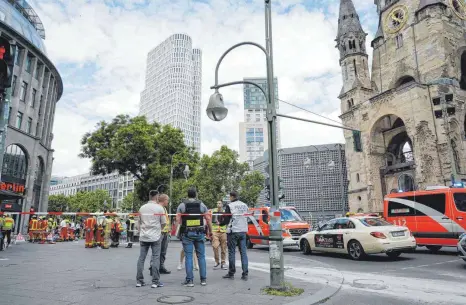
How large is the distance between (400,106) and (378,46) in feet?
42.5

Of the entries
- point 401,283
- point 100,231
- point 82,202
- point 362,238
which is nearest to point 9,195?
point 100,231

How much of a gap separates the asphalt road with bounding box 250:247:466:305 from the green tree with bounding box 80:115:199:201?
21761 millimetres

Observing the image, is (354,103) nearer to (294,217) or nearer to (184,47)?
(294,217)

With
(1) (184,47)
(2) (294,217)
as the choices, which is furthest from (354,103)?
(1) (184,47)

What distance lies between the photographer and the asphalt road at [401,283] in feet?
18.6

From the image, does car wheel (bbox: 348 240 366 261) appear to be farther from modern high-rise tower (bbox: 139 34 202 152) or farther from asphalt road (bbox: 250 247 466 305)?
modern high-rise tower (bbox: 139 34 202 152)

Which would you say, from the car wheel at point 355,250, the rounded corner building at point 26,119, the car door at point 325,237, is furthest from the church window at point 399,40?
the rounded corner building at point 26,119

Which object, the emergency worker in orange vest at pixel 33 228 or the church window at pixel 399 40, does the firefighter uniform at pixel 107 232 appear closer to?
the emergency worker in orange vest at pixel 33 228

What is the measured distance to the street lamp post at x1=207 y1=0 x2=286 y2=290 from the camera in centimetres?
615

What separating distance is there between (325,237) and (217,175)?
25.6 metres

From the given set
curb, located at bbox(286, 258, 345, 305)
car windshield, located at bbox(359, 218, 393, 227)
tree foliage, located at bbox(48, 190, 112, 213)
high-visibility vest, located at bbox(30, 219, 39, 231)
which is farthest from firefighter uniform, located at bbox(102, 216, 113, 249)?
tree foliage, located at bbox(48, 190, 112, 213)

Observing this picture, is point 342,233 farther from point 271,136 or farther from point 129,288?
point 129,288

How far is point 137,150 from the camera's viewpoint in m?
29.4

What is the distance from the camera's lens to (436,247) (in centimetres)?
1427
